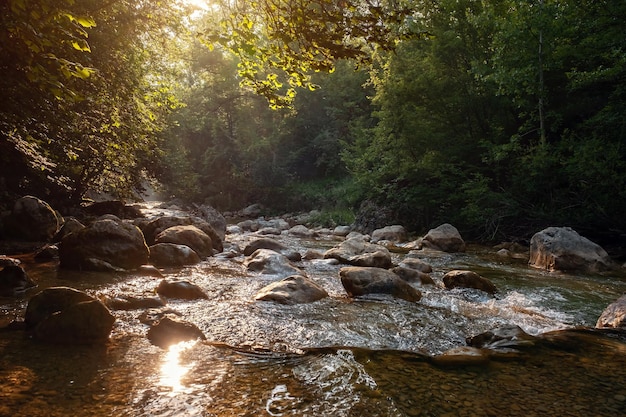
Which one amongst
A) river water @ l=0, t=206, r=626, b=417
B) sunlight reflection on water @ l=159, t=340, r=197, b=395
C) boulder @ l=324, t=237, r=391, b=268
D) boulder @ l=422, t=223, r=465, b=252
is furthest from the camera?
boulder @ l=422, t=223, r=465, b=252

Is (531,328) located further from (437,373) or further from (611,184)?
(611,184)

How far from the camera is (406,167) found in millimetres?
15477

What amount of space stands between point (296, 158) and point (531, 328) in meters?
28.1

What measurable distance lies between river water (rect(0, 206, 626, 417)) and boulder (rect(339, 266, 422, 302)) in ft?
1.35

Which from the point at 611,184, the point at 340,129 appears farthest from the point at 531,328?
the point at 340,129

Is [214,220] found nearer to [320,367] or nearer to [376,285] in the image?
[376,285]

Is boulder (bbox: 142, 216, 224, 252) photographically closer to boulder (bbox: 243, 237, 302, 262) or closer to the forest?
boulder (bbox: 243, 237, 302, 262)

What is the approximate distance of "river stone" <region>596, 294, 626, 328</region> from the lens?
4273mm

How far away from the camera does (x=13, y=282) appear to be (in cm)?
487

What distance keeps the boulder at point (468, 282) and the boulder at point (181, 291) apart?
4.03 metres

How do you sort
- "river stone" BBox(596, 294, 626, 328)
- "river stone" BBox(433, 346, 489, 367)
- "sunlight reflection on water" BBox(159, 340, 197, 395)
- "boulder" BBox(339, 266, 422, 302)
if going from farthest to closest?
"boulder" BBox(339, 266, 422, 302) < "river stone" BBox(596, 294, 626, 328) < "river stone" BBox(433, 346, 489, 367) < "sunlight reflection on water" BBox(159, 340, 197, 395)

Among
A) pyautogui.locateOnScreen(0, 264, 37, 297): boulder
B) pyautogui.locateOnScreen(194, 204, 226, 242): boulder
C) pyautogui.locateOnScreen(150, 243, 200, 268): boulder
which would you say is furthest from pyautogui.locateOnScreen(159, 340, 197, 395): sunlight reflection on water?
pyautogui.locateOnScreen(194, 204, 226, 242): boulder

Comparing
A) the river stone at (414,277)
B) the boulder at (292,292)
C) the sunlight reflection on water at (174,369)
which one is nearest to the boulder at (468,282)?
the river stone at (414,277)

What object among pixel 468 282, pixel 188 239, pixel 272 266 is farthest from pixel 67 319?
pixel 188 239
